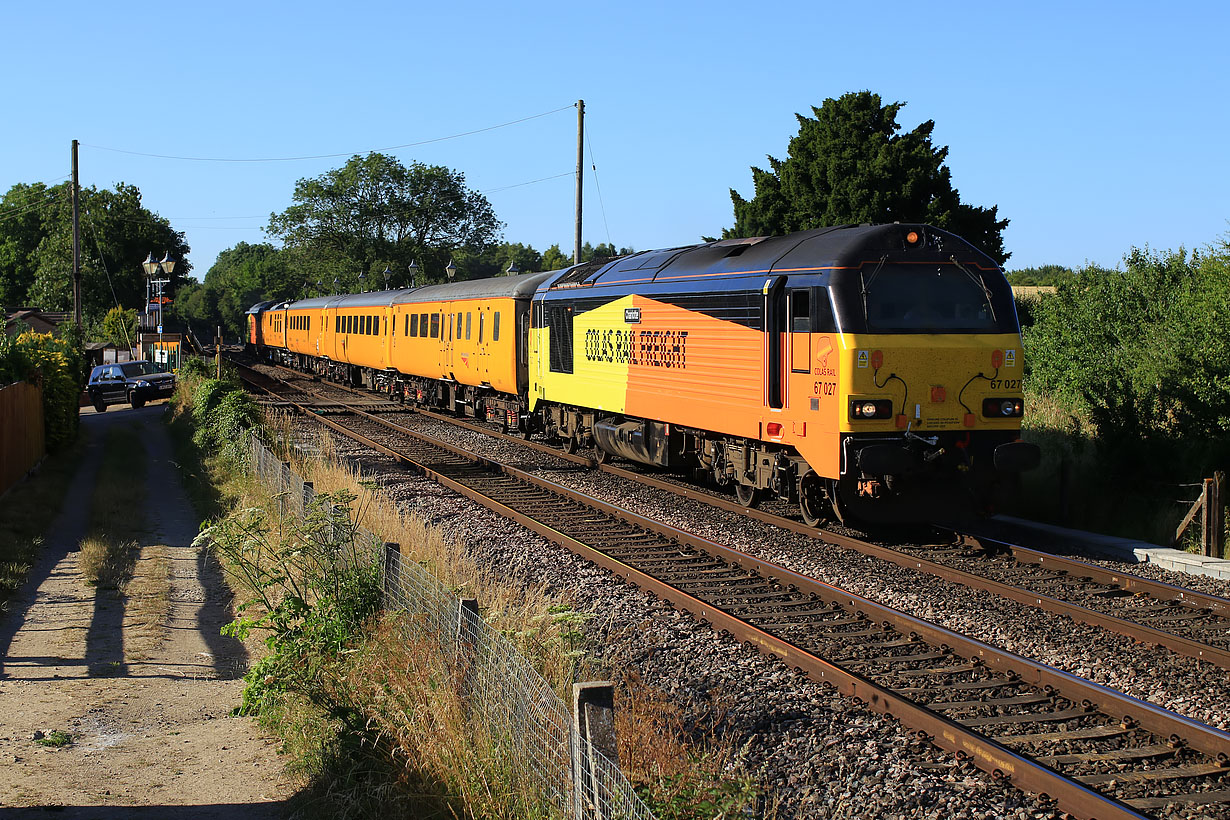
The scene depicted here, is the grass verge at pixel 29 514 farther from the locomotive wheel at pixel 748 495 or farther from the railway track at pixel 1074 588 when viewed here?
the railway track at pixel 1074 588

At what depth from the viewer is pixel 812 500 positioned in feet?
39.7

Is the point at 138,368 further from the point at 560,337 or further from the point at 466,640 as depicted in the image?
the point at 466,640

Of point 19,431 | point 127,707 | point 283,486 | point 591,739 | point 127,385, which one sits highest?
point 127,385

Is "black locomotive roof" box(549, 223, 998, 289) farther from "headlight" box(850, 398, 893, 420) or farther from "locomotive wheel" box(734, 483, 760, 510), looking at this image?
"locomotive wheel" box(734, 483, 760, 510)

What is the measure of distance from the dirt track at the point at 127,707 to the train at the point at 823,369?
19.9ft

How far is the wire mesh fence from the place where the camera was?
4.09 metres

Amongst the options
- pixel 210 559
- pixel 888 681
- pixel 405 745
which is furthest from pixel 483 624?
pixel 210 559

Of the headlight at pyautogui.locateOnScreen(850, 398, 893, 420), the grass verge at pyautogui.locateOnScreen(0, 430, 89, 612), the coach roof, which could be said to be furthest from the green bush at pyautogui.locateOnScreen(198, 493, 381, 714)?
the coach roof

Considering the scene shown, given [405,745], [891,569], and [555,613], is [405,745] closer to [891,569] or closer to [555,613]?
[555,613]

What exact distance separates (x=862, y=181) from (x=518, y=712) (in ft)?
97.0

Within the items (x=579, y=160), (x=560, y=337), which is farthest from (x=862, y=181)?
(x=560, y=337)

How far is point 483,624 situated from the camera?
5.80 m

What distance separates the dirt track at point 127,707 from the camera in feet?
19.1

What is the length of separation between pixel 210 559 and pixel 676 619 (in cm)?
666
